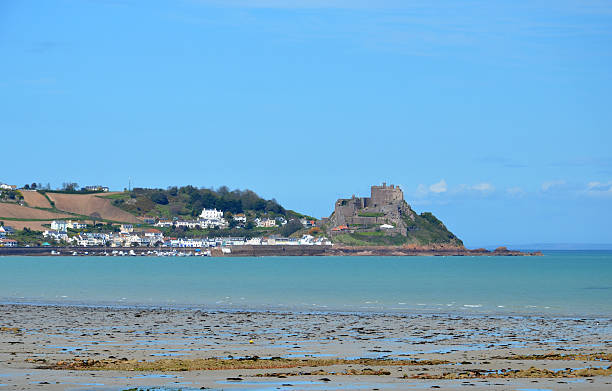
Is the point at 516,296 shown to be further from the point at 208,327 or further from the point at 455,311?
the point at 208,327

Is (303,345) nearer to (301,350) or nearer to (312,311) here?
(301,350)

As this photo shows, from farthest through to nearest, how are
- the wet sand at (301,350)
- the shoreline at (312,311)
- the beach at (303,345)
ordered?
the shoreline at (312,311), the beach at (303,345), the wet sand at (301,350)

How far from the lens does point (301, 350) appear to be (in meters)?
19.8

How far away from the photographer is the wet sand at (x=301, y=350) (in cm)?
1455

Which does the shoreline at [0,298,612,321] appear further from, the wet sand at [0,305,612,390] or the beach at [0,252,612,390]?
the wet sand at [0,305,612,390]

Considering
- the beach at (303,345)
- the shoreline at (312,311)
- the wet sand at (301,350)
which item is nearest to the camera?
the wet sand at (301,350)

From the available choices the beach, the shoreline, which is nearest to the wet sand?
the beach

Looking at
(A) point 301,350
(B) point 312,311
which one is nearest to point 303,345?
(A) point 301,350

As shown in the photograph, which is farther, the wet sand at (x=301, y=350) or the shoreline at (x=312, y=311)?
the shoreline at (x=312, y=311)

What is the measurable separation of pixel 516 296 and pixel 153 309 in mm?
22569

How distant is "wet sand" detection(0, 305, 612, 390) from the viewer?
1455cm

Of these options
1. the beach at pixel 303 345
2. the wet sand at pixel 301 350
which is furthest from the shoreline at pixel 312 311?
the wet sand at pixel 301 350

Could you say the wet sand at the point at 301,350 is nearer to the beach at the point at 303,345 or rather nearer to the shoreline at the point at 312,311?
the beach at the point at 303,345

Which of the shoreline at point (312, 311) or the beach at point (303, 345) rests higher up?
the beach at point (303, 345)
